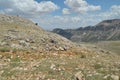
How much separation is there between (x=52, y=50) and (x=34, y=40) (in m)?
4.65

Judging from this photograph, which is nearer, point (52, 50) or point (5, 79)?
point (5, 79)

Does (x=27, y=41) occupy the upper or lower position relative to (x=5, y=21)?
lower

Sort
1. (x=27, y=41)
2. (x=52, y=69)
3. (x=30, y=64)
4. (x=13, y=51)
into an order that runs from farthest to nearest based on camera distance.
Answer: (x=27, y=41)
(x=13, y=51)
(x=30, y=64)
(x=52, y=69)

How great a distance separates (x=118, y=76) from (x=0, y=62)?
11.5 meters

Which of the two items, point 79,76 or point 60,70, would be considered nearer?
point 79,76

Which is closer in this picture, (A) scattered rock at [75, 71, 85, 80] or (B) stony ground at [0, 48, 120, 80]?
(A) scattered rock at [75, 71, 85, 80]

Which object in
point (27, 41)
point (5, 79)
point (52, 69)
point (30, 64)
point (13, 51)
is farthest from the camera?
point (27, 41)

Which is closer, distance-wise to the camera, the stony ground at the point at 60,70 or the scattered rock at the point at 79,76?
the scattered rock at the point at 79,76

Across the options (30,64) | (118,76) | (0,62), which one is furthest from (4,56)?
(118,76)

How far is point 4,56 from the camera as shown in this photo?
2702 cm

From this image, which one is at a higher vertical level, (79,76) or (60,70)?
(60,70)

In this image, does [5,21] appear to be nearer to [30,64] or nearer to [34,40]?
[34,40]

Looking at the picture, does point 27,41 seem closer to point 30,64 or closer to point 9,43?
point 9,43

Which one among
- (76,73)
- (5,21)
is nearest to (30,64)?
(76,73)
